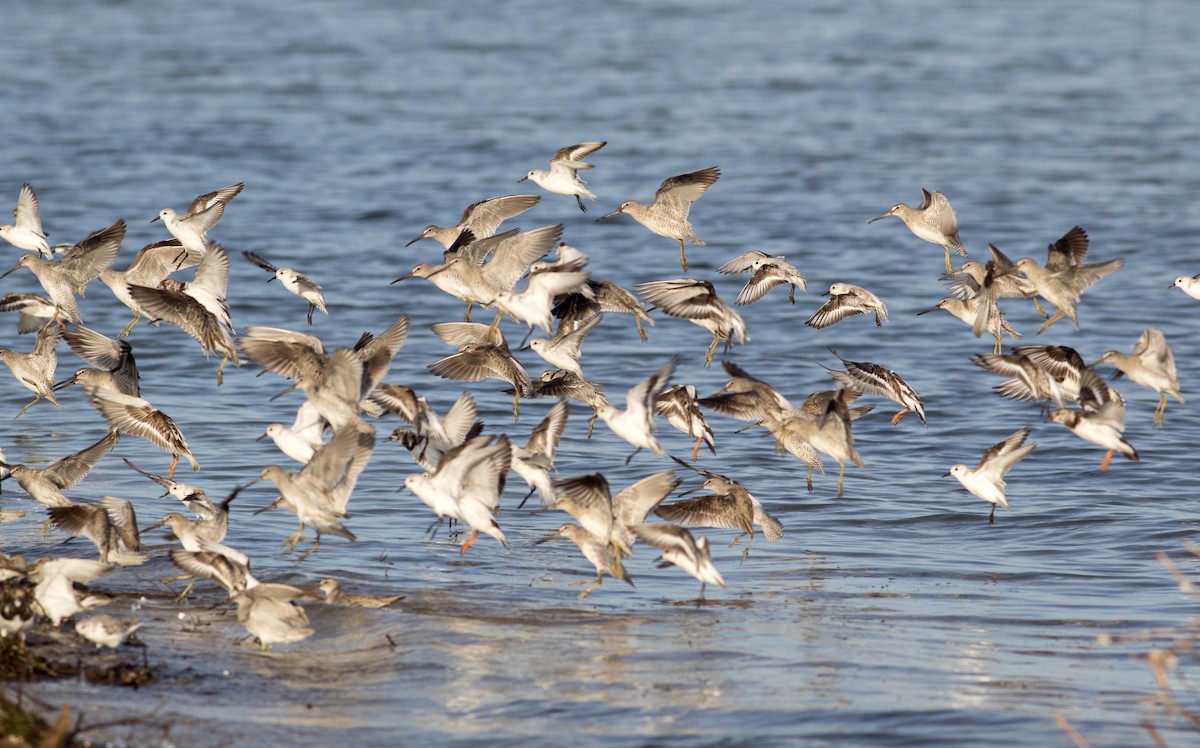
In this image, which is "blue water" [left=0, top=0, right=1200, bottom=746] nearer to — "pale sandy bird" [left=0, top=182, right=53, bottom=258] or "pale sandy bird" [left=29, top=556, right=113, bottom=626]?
"pale sandy bird" [left=29, top=556, right=113, bottom=626]

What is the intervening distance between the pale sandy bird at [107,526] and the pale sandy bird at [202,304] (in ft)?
4.15

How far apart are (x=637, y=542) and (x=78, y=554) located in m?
3.47

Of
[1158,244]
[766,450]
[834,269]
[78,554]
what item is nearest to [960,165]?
[1158,244]

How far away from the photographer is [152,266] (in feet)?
36.2

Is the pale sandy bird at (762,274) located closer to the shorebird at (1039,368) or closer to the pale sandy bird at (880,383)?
the pale sandy bird at (880,383)

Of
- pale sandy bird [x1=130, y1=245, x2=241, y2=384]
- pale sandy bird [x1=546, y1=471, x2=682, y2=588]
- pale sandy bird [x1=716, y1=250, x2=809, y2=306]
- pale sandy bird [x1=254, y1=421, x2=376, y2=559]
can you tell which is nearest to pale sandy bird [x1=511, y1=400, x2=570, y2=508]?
pale sandy bird [x1=546, y1=471, x2=682, y2=588]

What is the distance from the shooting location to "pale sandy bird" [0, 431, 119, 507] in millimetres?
9625

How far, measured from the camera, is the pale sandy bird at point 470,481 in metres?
8.27

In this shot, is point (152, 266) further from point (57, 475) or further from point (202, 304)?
point (57, 475)

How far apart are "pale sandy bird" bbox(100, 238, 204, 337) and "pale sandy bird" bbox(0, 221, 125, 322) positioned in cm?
12

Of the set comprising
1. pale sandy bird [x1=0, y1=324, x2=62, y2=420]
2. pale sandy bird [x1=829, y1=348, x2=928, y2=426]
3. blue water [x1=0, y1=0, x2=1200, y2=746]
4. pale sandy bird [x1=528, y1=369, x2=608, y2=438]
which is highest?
pale sandy bird [x1=829, y1=348, x2=928, y2=426]

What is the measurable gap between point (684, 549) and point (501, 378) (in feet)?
7.22

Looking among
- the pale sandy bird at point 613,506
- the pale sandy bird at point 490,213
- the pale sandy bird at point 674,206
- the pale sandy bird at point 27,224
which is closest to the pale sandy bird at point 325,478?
the pale sandy bird at point 613,506

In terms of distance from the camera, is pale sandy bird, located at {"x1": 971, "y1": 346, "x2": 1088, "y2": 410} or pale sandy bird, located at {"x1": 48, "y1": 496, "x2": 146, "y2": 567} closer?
pale sandy bird, located at {"x1": 48, "y1": 496, "x2": 146, "y2": 567}
